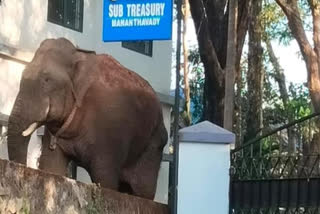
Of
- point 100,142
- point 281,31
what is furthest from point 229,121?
point 281,31

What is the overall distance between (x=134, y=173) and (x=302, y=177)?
6.55 feet

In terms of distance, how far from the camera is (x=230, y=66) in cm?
1534

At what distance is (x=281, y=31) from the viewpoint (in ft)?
105

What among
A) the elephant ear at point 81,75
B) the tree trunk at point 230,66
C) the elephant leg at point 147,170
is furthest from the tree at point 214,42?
the elephant ear at point 81,75

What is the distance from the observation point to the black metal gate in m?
8.66

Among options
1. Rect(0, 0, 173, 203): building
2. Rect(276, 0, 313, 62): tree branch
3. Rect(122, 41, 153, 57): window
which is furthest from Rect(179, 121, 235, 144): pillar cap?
Rect(122, 41, 153, 57): window

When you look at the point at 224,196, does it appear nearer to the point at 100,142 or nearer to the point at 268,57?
the point at 100,142

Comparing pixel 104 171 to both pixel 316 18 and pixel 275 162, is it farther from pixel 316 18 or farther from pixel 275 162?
pixel 316 18

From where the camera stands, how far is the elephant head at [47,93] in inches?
342

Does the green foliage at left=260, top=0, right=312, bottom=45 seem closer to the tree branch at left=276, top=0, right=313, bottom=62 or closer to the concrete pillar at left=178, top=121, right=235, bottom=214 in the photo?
the tree branch at left=276, top=0, right=313, bottom=62

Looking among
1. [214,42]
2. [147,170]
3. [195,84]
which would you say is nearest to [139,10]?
[147,170]

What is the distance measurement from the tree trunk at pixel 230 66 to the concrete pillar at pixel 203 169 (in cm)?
601

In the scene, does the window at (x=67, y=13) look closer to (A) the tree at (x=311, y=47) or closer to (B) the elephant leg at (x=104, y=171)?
(A) the tree at (x=311, y=47)

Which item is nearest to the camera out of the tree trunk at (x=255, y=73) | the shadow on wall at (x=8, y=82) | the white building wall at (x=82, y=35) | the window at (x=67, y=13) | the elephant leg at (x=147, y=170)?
the elephant leg at (x=147, y=170)
